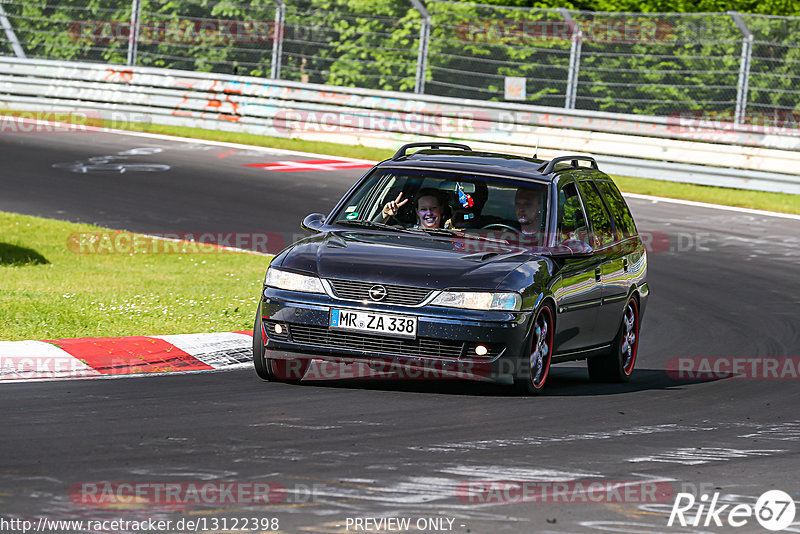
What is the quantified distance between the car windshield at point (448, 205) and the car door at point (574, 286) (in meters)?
0.26

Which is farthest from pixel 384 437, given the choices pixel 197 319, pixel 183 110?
pixel 183 110

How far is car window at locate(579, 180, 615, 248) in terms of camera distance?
10.6 m

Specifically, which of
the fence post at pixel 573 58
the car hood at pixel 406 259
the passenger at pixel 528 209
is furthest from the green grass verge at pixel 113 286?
the fence post at pixel 573 58

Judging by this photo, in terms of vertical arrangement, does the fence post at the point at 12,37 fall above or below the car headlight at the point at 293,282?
above

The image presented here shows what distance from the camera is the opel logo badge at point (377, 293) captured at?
8688 mm

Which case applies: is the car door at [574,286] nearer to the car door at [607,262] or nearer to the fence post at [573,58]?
the car door at [607,262]

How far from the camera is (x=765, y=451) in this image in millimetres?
7727

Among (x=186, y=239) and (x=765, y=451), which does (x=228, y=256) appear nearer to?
(x=186, y=239)

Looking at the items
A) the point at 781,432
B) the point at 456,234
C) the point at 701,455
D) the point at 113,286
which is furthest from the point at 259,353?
the point at 113,286

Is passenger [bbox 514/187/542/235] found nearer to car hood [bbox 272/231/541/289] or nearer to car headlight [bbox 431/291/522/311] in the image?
car hood [bbox 272/231/541/289]

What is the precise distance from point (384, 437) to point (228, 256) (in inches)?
358

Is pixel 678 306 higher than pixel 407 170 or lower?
lower

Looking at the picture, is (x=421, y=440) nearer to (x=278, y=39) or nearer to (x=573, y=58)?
(x=573, y=58)

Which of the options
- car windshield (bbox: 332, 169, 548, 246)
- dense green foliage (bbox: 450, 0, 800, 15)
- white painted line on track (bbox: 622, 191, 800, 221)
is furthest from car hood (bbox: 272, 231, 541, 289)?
dense green foliage (bbox: 450, 0, 800, 15)
